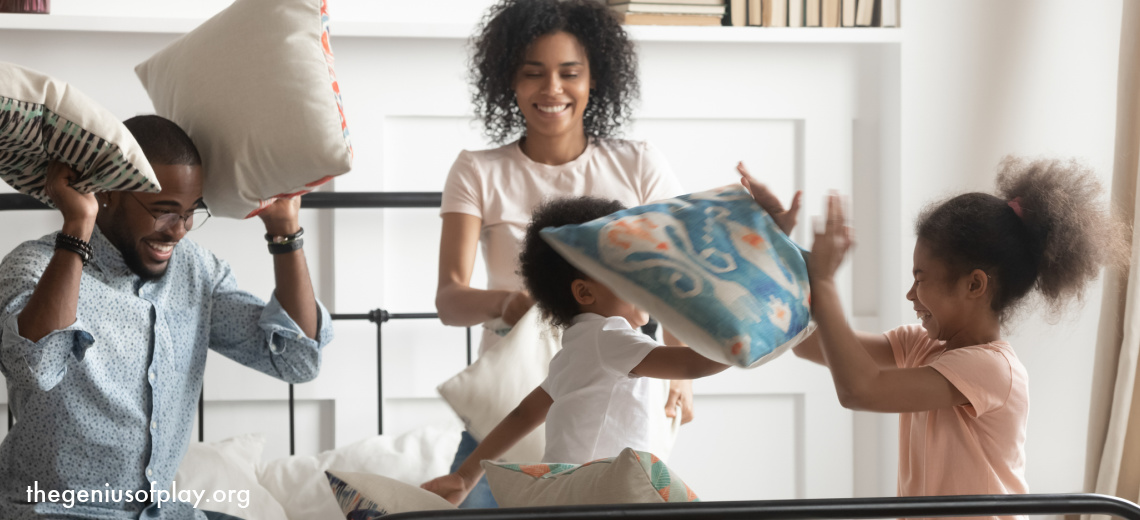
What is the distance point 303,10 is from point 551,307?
51cm

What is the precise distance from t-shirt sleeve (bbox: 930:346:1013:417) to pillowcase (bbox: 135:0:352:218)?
788mm

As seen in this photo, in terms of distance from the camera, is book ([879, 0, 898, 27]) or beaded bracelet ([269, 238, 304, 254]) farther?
book ([879, 0, 898, 27])

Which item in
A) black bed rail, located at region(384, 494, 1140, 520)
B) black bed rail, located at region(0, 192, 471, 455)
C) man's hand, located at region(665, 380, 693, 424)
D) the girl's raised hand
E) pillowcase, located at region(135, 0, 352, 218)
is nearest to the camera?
black bed rail, located at region(384, 494, 1140, 520)

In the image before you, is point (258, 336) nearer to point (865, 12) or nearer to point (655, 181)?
point (655, 181)

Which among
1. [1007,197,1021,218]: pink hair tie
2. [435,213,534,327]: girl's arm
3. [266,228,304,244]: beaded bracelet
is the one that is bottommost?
[435,213,534,327]: girl's arm

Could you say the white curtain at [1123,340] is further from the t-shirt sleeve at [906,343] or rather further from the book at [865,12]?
the t-shirt sleeve at [906,343]

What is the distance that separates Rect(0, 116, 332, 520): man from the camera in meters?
1.13

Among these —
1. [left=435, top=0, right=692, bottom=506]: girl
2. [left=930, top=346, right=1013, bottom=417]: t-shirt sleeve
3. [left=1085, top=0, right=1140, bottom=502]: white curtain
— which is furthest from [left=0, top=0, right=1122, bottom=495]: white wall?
[left=930, top=346, right=1013, bottom=417]: t-shirt sleeve

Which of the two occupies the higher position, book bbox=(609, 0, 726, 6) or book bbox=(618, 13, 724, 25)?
book bbox=(609, 0, 726, 6)

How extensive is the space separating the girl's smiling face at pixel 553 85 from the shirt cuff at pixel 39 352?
0.73 m

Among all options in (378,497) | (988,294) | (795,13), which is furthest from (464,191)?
(795,13)

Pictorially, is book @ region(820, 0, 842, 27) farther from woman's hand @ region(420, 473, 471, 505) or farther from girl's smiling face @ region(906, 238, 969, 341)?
woman's hand @ region(420, 473, 471, 505)

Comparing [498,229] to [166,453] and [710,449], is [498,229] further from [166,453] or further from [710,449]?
[710,449]

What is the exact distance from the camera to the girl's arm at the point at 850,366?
3.21 feet
